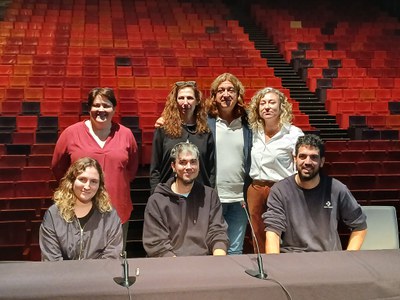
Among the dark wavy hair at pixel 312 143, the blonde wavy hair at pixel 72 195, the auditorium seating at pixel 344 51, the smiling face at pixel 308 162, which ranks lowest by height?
the blonde wavy hair at pixel 72 195

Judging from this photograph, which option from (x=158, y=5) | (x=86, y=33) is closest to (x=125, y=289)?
(x=86, y=33)

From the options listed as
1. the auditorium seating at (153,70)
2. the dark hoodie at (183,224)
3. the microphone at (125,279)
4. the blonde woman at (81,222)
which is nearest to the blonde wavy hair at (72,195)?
the blonde woman at (81,222)

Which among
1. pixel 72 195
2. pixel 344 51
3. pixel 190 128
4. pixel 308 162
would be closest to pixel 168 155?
pixel 190 128

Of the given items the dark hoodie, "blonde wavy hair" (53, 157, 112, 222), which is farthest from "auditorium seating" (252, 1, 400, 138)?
"blonde wavy hair" (53, 157, 112, 222)

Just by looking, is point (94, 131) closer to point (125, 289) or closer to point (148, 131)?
point (125, 289)

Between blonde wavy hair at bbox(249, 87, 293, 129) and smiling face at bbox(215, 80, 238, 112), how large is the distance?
0.07m

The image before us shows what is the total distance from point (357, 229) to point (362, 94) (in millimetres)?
3753

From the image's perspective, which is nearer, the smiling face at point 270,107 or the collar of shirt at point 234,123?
the smiling face at point 270,107

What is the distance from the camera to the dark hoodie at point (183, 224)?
154 cm

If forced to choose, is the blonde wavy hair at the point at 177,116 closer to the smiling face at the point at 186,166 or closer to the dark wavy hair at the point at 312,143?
the smiling face at the point at 186,166

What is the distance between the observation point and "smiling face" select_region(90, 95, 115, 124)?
180 cm

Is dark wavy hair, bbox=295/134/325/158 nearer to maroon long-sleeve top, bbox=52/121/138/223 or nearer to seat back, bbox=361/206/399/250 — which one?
seat back, bbox=361/206/399/250

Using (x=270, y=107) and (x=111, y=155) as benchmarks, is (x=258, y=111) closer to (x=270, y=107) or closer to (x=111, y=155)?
(x=270, y=107)

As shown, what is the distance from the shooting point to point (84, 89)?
189 inches
